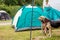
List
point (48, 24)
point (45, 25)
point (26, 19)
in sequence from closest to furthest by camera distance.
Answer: point (48, 24), point (45, 25), point (26, 19)

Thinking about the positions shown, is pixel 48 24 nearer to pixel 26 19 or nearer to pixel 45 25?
pixel 45 25

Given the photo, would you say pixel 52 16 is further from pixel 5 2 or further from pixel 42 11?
pixel 5 2

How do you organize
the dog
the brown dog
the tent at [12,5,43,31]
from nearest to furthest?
the dog < the brown dog < the tent at [12,5,43,31]

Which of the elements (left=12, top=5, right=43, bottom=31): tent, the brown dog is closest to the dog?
the brown dog

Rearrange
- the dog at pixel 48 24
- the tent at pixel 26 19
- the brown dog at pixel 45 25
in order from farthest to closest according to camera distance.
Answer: the tent at pixel 26 19 → the brown dog at pixel 45 25 → the dog at pixel 48 24

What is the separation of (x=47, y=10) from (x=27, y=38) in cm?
294

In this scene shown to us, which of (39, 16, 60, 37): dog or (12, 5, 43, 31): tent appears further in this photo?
(12, 5, 43, 31): tent

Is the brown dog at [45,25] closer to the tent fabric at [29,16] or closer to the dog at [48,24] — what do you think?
the dog at [48,24]

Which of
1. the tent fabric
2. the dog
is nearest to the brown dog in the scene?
the dog

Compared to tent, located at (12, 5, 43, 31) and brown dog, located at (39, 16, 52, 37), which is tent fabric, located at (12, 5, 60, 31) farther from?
brown dog, located at (39, 16, 52, 37)

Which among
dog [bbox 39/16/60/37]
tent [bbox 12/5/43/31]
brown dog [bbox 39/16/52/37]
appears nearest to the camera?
dog [bbox 39/16/60/37]

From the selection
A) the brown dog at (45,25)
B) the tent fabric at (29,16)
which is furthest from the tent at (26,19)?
the brown dog at (45,25)

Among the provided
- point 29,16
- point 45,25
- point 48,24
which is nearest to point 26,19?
point 29,16

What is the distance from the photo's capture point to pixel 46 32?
9641 mm
